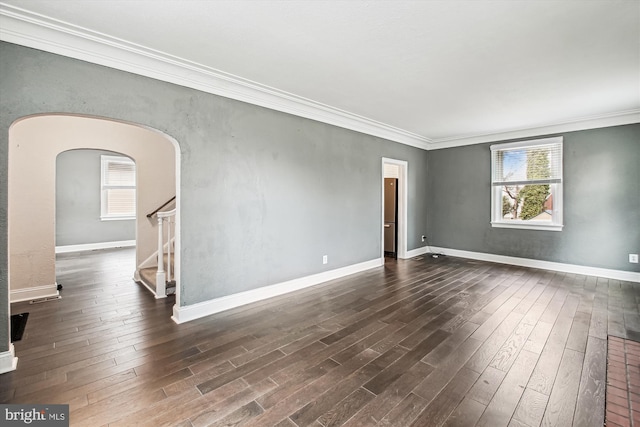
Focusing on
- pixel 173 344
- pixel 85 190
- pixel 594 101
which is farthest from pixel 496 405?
pixel 85 190

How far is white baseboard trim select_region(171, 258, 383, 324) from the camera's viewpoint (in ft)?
10.5

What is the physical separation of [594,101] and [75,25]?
20.2 ft

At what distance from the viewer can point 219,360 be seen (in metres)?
2.40

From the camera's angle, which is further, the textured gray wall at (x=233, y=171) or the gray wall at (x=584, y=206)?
the gray wall at (x=584, y=206)

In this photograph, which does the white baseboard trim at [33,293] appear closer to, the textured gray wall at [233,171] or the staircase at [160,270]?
the staircase at [160,270]


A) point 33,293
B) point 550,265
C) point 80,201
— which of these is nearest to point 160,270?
point 33,293

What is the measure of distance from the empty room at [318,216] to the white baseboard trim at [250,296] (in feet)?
0.08

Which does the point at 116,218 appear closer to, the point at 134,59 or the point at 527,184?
the point at 134,59

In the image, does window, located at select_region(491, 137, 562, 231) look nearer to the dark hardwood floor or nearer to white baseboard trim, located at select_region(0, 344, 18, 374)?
the dark hardwood floor

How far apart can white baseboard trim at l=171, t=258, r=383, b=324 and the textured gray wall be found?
8 centimetres

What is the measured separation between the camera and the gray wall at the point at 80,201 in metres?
7.47

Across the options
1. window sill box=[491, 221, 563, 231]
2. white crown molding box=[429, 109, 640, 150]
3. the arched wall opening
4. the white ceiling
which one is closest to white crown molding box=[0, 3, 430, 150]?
the white ceiling

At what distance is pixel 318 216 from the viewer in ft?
15.0

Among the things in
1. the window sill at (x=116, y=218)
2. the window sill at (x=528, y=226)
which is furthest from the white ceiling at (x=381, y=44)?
the window sill at (x=116, y=218)
